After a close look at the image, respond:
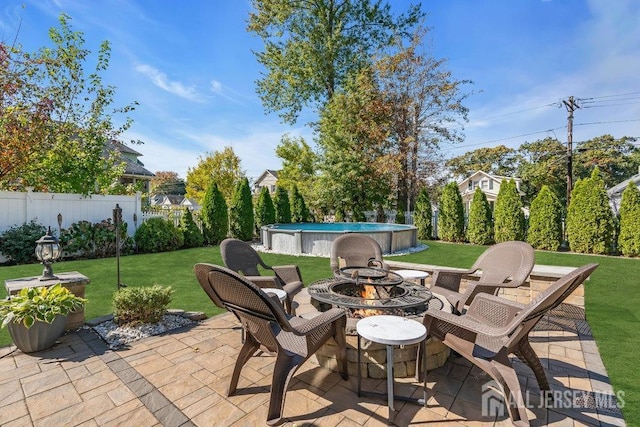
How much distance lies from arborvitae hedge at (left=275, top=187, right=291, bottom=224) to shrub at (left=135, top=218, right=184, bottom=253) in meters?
5.29

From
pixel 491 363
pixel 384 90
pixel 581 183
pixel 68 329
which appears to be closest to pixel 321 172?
pixel 384 90

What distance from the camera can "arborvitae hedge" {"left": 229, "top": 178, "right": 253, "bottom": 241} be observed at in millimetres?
12555

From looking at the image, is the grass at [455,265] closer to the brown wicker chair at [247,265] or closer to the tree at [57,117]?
the brown wicker chair at [247,265]

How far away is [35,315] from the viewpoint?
9.43 feet

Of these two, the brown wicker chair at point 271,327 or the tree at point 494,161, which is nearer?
the brown wicker chair at point 271,327

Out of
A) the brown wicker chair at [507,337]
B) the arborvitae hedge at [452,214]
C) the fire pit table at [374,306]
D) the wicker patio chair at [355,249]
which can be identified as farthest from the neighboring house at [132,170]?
the brown wicker chair at [507,337]

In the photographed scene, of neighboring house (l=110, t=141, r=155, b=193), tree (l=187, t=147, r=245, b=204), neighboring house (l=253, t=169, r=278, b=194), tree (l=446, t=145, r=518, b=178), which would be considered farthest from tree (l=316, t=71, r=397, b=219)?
neighboring house (l=253, t=169, r=278, b=194)

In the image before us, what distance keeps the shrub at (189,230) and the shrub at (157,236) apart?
44 centimetres

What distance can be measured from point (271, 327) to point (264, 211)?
11.7m

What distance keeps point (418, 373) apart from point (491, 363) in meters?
0.68

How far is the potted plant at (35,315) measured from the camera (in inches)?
112

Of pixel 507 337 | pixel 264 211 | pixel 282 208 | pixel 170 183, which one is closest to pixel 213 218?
pixel 264 211

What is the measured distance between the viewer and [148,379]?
8.34 ft

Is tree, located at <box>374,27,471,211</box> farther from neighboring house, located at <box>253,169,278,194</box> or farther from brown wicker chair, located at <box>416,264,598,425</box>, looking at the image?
neighboring house, located at <box>253,169,278,194</box>
